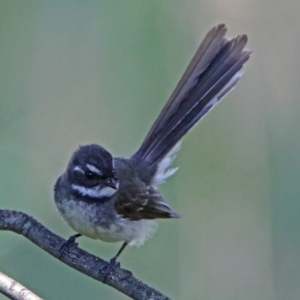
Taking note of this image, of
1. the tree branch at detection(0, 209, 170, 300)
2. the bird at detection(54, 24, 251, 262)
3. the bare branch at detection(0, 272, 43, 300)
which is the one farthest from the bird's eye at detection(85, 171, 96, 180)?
the bare branch at detection(0, 272, 43, 300)

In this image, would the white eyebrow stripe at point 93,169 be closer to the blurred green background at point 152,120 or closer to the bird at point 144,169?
the bird at point 144,169

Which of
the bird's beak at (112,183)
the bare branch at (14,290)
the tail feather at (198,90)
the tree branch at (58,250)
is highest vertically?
the tail feather at (198,90)

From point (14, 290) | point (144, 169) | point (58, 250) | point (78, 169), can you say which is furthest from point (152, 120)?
point (14, 290)

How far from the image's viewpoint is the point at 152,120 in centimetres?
500

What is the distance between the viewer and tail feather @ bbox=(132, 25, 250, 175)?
13.1 ft

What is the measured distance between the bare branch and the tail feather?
177 cm

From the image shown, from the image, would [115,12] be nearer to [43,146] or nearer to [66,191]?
[43,146]

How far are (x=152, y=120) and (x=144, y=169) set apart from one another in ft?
2.95

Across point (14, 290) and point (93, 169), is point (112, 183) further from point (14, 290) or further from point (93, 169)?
point (14, 290)

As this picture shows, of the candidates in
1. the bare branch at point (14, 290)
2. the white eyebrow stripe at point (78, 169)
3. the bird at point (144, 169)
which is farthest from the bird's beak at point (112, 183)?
the bare branch at point (14, 290)

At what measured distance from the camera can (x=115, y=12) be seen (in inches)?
210

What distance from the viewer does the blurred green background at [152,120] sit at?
171 inches

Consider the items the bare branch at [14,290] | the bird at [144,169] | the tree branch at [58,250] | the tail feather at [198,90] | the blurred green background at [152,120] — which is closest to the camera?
the bare branch at [14,290]

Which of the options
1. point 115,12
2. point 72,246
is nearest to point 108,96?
point 115,12
